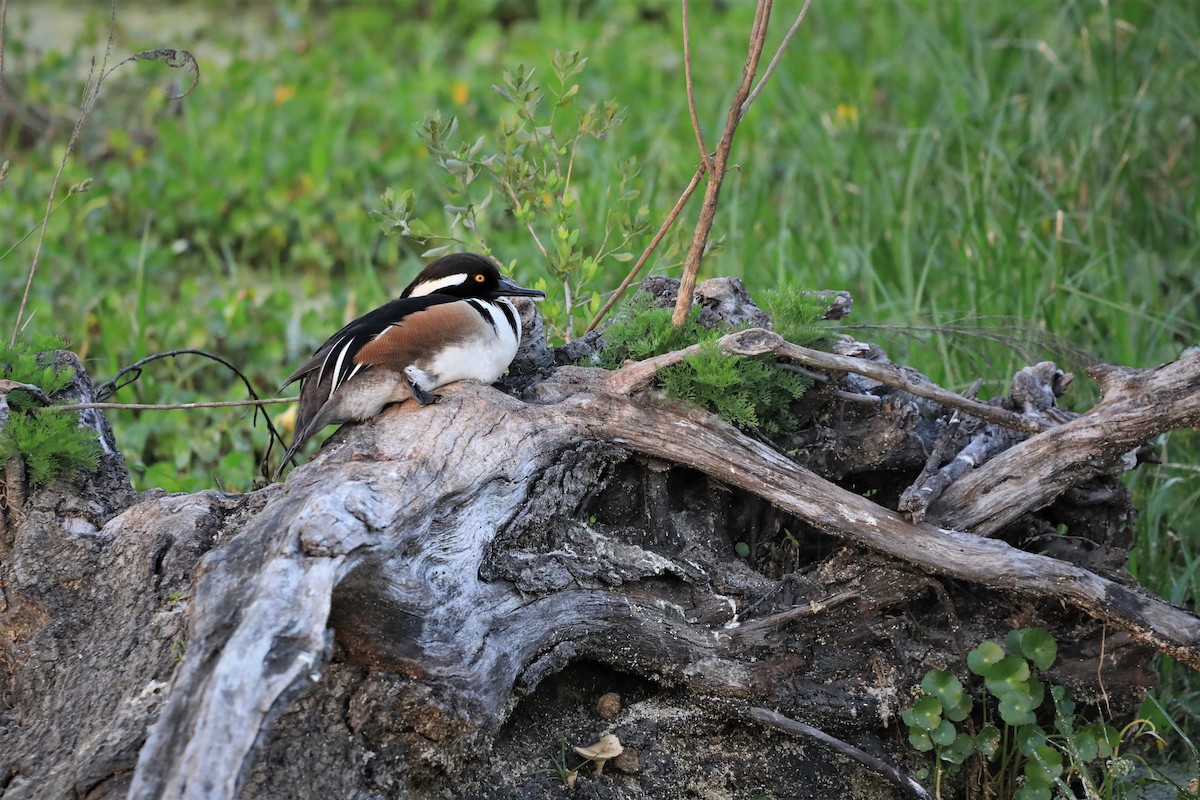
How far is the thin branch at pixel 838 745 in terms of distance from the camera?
312 cm

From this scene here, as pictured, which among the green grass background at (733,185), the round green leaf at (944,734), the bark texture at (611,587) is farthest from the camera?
the green grass background at (733,185)

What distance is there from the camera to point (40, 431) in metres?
3.12

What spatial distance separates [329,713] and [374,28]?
23.0 ft

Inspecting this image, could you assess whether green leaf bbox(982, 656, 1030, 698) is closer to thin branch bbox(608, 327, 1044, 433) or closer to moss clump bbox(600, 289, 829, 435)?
thin branch bbox(608, 327, 1044, 433)

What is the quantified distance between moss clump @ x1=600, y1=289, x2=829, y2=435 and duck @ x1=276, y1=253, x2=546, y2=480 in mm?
325

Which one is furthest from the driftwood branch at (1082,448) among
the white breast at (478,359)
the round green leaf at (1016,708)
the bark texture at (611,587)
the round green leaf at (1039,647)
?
the white breast at (478,359)

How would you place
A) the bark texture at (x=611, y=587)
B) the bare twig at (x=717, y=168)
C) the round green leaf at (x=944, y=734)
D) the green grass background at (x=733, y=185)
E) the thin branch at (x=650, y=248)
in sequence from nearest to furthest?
the bark texture at (x=611, y=587) → the round green leaf at (x=944, y=734) → the bare twig at (x=717, y=168) → the thin branch at (x=650, y=248) → the green grass background at (x=733, y=185)

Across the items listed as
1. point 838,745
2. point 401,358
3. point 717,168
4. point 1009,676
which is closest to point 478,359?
point 401,358

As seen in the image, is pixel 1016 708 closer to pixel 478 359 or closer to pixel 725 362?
pixel 725 362

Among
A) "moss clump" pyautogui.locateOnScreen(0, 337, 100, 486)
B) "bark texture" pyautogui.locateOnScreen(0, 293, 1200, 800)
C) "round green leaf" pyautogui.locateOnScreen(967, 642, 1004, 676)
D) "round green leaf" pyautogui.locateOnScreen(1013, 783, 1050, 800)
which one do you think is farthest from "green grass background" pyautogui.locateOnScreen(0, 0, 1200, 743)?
"moss clump" pyautogui.locateOnScreen(0, 337, 100, 486)

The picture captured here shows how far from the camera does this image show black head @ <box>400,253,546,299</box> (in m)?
3.61

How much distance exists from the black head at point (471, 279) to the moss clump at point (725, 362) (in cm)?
30

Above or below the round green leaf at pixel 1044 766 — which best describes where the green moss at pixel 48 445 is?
above

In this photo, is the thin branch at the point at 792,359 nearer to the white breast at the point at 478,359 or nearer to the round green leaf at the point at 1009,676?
the white breast at the point at 478,359
